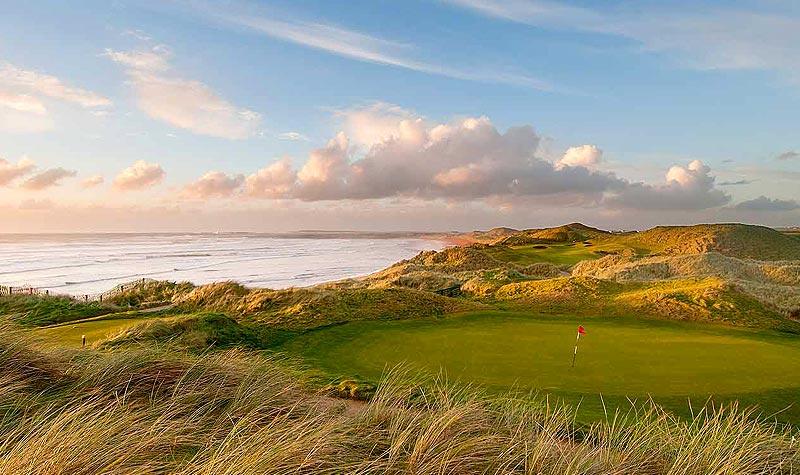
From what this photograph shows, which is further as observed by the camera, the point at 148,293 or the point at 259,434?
the point at 148,293

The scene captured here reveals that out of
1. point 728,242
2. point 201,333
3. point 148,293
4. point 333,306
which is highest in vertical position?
point 728,242

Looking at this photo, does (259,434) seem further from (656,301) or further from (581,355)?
(656,301)

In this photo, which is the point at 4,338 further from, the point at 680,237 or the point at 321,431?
the point at 680,237

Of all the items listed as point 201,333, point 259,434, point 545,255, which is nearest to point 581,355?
point 201,333

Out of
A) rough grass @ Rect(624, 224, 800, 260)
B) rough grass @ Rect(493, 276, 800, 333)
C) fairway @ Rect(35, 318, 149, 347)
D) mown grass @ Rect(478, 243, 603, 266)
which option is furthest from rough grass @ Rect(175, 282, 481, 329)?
rough grass @ Rect(624, 224, 800, 260)

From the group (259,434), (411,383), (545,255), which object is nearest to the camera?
(259,434)

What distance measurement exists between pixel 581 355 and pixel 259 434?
792 cm

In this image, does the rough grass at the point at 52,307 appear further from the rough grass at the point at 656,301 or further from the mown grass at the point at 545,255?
the mown grass at the point at 545,255

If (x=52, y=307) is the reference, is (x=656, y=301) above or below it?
above

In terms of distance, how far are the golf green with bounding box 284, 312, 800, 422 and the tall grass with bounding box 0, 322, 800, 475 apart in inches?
103

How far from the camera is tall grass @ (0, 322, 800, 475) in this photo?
328 cm

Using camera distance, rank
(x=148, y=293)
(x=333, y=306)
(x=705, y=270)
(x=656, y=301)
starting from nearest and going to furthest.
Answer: (x=333, y=306) → (x=656, y=301) → (x=148, y=293) → (x=705, y=270)

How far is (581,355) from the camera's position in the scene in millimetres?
10133

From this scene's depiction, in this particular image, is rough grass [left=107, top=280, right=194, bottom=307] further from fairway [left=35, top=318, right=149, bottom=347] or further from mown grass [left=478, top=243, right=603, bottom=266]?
mown grass [left=478, top=243, right=603, bottom=266]
